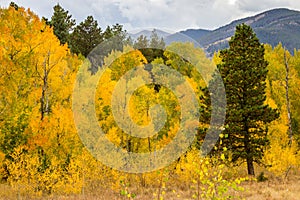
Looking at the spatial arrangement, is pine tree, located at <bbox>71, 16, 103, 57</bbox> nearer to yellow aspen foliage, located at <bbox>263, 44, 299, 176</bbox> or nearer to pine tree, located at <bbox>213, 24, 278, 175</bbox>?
yellow aspen foliage, located at <bbox>263, 44, 299, 176</bbox>

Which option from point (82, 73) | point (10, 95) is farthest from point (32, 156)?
point (82, 73)

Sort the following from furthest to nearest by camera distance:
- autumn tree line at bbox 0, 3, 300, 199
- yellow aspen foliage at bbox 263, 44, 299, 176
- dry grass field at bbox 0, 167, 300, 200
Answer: yellow aspen foliage at bbox 263, 44, 299, 176 → autumn tree line at bbox 0, 3, 300, 199 → dry grass field at bbox 0, 167, 300, 200

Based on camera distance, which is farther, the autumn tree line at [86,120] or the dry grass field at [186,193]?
the autumn tree line at [86,120]

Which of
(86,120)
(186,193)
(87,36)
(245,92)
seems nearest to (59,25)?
(87,36)

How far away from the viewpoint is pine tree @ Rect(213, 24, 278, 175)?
68.4 ft

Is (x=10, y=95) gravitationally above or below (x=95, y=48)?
below

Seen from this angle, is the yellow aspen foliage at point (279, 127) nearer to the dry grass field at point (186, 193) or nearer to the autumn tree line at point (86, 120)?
the autumn tree line at point (86, 120)

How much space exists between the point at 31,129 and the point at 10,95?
3560 mm

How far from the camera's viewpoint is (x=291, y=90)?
3422cm

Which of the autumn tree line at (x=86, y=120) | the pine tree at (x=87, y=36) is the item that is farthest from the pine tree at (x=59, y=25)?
the autumn tree line at (x=86, y=120)

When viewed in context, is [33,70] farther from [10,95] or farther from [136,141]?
[136,141]

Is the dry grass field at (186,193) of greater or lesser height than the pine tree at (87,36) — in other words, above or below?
below

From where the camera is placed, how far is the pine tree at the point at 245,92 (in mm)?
20859

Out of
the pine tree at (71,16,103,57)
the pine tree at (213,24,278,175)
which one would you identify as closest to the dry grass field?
the pine tree at (213,24,278,175)
